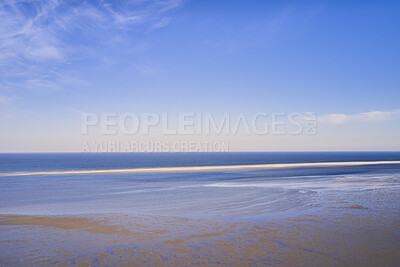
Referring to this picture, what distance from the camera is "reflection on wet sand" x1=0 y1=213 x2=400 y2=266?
341 inches

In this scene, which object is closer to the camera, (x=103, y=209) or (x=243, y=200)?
(x=103, y=209)

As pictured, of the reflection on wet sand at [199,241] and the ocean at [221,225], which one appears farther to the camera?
the ocean at [221,225]

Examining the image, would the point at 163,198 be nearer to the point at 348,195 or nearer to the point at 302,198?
the point at 302,198

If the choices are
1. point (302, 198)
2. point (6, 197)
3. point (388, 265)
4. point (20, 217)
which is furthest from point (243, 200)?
point (6, 197)

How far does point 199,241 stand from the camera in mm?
10453

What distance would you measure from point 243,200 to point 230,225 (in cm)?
713

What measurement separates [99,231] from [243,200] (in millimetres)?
10638

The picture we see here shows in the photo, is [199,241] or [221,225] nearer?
[199,241]

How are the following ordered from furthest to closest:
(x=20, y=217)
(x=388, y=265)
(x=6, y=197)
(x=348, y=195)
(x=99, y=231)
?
1. (x=6, y=197)
2. (x=348, y=195)
3. (x=20, y=217)
4. (x=99, y=231)
5. (x=388, y=265)

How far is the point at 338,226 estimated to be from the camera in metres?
12.4

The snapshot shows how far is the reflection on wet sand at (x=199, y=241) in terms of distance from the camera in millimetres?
8672

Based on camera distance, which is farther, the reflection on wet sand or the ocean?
the ocean

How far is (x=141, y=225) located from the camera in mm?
12945

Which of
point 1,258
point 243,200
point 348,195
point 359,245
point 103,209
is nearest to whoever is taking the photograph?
point 1,258
